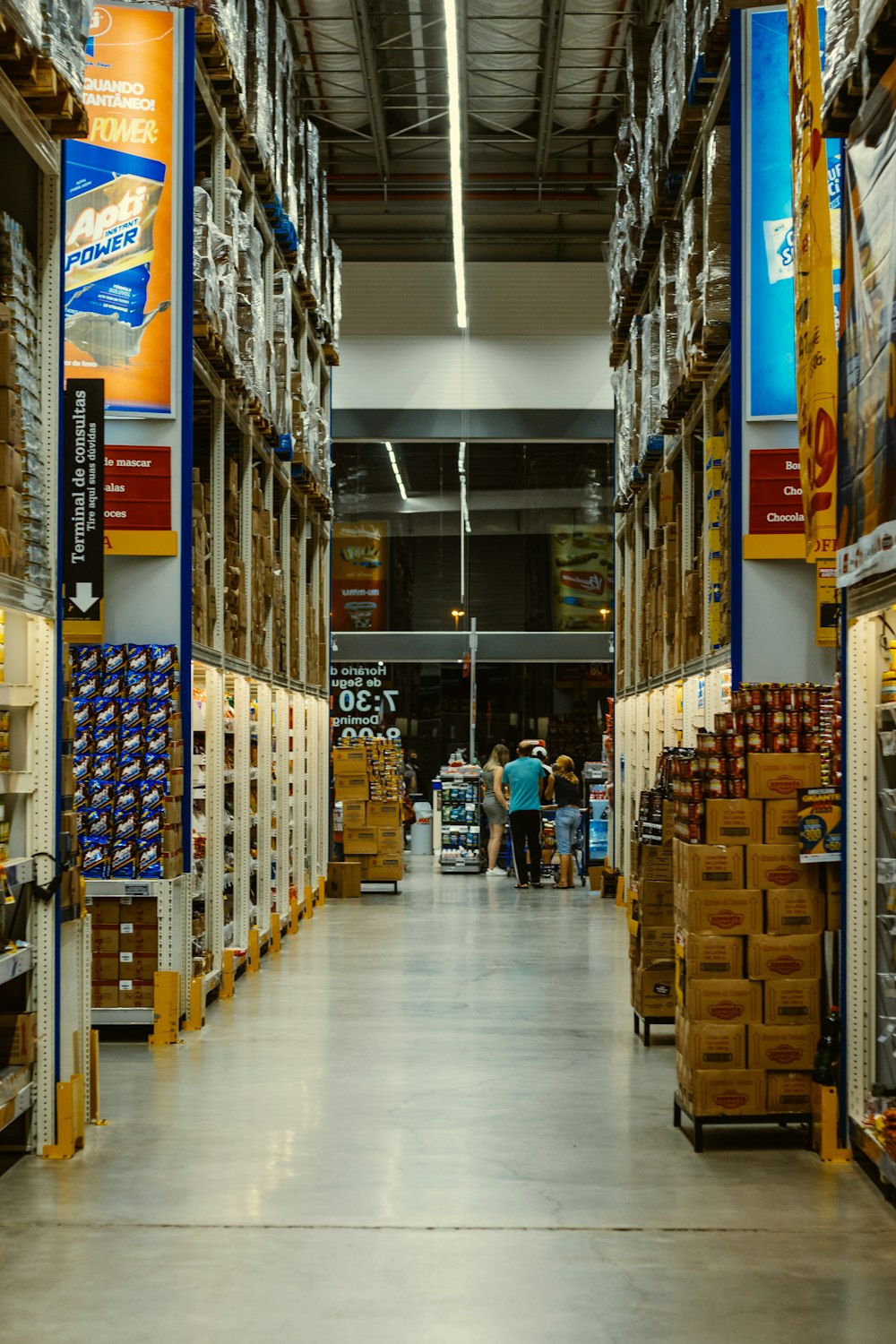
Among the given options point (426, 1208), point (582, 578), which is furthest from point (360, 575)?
point (426, 1208)

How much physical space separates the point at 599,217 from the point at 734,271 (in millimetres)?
17510

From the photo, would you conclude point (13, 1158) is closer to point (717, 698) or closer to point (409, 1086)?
point (409, 1086)

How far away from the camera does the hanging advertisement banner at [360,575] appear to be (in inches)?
1122

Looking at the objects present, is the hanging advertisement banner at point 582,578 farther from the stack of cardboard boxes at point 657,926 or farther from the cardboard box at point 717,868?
the cardboard box at point 717,868

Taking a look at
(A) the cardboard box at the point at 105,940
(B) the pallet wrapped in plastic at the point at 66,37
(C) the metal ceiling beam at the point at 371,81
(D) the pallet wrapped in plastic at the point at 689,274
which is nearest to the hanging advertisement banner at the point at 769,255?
(D) the pallet wrapped in plastic at the point at 689,274

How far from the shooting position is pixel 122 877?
9055 mm

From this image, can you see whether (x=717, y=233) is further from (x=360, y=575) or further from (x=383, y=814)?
(x=360, y=575)

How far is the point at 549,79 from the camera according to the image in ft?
65.4

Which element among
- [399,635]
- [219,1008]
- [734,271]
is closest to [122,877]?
[219,1008]

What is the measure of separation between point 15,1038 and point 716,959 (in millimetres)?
2980

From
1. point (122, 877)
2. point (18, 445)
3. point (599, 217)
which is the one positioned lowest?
point (122, 877)

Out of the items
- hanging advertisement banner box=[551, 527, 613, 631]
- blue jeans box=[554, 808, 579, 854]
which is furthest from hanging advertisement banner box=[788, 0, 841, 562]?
hanging advertisement banner box=[551, 527, 613, 631]

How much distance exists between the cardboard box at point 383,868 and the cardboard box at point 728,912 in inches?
522

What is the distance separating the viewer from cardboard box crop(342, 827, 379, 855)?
2009 centimetres
